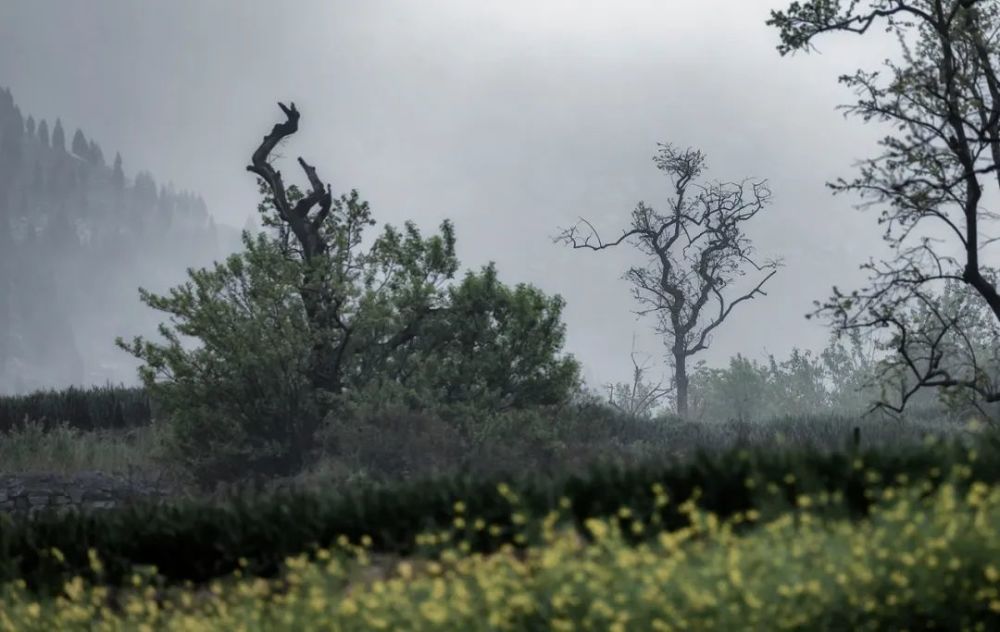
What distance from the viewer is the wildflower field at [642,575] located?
7617 millimetres

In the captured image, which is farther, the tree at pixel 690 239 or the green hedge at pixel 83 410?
the tree at pixel 690 239

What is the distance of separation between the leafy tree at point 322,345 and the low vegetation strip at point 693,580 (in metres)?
14.7

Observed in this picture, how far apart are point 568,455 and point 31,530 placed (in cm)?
1406

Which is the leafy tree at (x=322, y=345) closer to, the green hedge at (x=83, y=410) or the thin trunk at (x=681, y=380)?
the green hedge at (x=83, y=410)

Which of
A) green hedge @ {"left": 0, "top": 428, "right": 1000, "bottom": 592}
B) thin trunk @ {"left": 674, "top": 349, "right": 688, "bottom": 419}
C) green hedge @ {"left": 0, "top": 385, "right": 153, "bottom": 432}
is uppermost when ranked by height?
thin trunk @ {"left": 674, "top": 349, "right": 688, "bottom": 419}

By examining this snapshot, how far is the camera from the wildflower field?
7617 mm

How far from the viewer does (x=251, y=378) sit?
2417 cm

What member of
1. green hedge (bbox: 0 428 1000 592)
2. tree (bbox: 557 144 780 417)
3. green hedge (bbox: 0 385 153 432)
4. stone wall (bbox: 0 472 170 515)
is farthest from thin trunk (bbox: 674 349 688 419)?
green hedge (bbox: 0 428 1000 592)

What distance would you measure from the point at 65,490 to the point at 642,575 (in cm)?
1883

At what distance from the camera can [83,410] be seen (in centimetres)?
3447

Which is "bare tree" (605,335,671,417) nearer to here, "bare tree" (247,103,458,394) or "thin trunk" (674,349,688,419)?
"thin trunk" (674,349,688,419)

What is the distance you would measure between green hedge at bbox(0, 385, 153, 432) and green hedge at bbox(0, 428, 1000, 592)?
2348 centimetres

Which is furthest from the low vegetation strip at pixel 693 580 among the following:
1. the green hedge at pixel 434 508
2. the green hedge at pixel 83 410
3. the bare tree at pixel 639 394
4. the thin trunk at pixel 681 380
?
the thin trunk at pixel 681 380

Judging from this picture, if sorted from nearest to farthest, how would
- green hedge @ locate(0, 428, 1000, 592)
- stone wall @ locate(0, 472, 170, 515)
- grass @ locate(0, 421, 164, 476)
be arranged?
green hedge @ locate(0, 428, 1000, 592) → stone wall @ locate(0, 472, 170, 515) → grass @ locate(0, 421, 164, 476)
